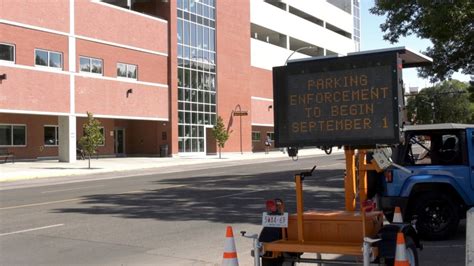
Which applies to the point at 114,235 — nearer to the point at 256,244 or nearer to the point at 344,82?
the point at 256,244

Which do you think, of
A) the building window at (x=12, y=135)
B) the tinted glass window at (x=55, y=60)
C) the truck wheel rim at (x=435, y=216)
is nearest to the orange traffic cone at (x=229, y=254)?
the truck wheel rim at (x=435, y=216)

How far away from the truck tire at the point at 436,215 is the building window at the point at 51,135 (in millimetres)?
35574

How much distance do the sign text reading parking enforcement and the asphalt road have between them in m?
2.78

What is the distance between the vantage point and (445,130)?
8844 mm

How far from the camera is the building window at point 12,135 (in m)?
37.4

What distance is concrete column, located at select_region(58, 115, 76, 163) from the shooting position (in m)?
37.3

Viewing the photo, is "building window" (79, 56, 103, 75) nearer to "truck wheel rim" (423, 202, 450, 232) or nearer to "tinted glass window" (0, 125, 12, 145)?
"tinted glass window" (0, 125, 12, 145)

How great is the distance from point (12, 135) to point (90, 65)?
695 cm

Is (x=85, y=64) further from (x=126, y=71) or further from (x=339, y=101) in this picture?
(x=339, y=101)

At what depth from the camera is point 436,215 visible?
8.89 metres

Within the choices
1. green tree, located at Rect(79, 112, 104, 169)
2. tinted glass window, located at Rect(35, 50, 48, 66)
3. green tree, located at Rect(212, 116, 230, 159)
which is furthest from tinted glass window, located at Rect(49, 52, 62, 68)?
green tree, located at Rect(212, 116, 230, 159)

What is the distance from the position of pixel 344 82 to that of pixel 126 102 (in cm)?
3744

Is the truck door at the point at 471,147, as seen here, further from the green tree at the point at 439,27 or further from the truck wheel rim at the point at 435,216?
the green tree at the point at 439,27

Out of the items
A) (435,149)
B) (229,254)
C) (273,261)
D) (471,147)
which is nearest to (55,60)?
(435,149)
